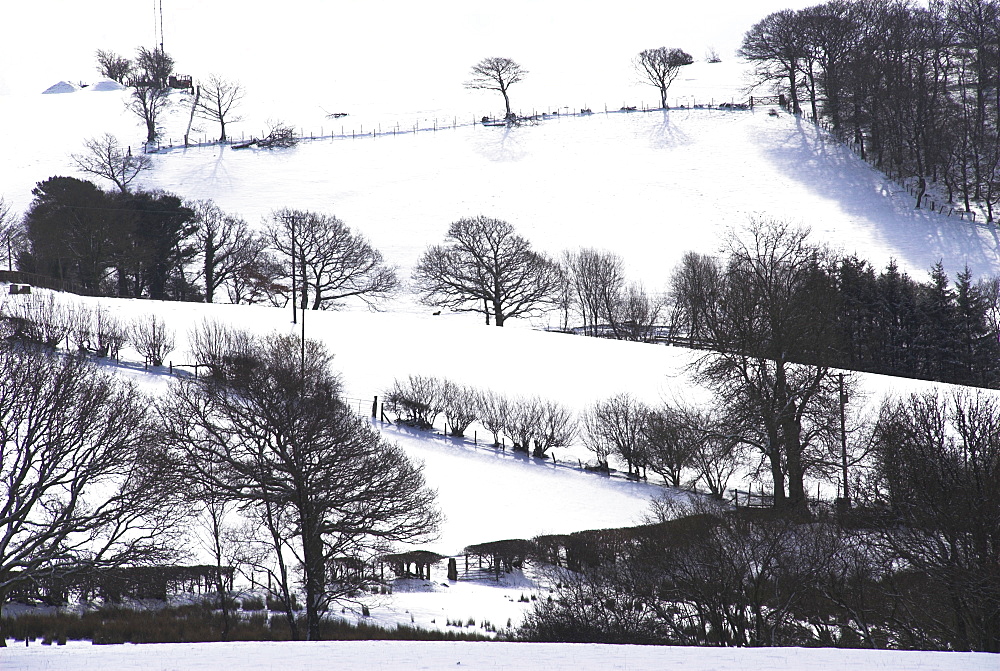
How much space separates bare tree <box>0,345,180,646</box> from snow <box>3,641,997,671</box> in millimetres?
6142

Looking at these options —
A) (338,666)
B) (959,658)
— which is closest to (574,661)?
(338,666)

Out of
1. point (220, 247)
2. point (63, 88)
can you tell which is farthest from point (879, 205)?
point (63, 88)

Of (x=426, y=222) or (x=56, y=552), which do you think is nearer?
(x=56, y=552)

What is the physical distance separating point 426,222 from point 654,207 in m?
20.8

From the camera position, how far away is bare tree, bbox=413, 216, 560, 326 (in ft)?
184

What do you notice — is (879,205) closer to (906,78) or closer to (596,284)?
(906,78)

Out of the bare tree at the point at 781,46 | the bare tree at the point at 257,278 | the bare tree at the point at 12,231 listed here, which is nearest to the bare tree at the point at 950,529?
the bare tree at the point at 257,278

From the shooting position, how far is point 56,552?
61.5 feet

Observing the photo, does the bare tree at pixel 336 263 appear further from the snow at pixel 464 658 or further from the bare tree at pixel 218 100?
the snow at pixel 464 658

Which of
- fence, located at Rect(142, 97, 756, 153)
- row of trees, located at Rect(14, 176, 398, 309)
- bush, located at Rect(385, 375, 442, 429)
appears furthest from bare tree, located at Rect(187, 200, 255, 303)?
bush, located at Rect(385, 375, 442, 429)

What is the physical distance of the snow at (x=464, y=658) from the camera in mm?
12148

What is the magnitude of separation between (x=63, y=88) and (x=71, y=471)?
119 metres

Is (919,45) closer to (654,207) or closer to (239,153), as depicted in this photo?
(654,207)

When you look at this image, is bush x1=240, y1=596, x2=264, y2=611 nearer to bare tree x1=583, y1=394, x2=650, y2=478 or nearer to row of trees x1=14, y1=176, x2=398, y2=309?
bare tree x1=583, y1=394, x2=650, y2=478
